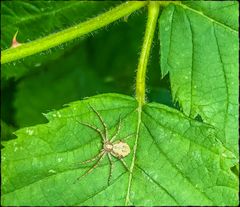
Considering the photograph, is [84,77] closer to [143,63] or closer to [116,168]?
[143,63]

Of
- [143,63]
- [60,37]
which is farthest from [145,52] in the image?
[60,37]

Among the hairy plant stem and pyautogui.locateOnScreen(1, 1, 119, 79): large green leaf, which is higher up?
pyautogui.locateOnScreen(1, 1, 119, 79): large green leaf

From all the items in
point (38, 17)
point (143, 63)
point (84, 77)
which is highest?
point (38, 17)

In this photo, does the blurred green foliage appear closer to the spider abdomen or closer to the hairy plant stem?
the hairy plant stem

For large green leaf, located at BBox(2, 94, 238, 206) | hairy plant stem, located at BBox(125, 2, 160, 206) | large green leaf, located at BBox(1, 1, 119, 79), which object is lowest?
large green leaf, located at BBox(2, 94, 238, 206)

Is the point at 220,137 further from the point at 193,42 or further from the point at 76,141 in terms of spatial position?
the point at 76,141

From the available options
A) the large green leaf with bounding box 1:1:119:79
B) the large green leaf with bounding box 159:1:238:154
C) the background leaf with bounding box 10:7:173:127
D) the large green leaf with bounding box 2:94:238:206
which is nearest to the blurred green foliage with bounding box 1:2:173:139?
the background leaf with bounding box 10:7:173:127

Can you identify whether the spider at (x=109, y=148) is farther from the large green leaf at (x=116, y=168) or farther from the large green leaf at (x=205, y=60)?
the large green leaf at (x=205, y=60)
